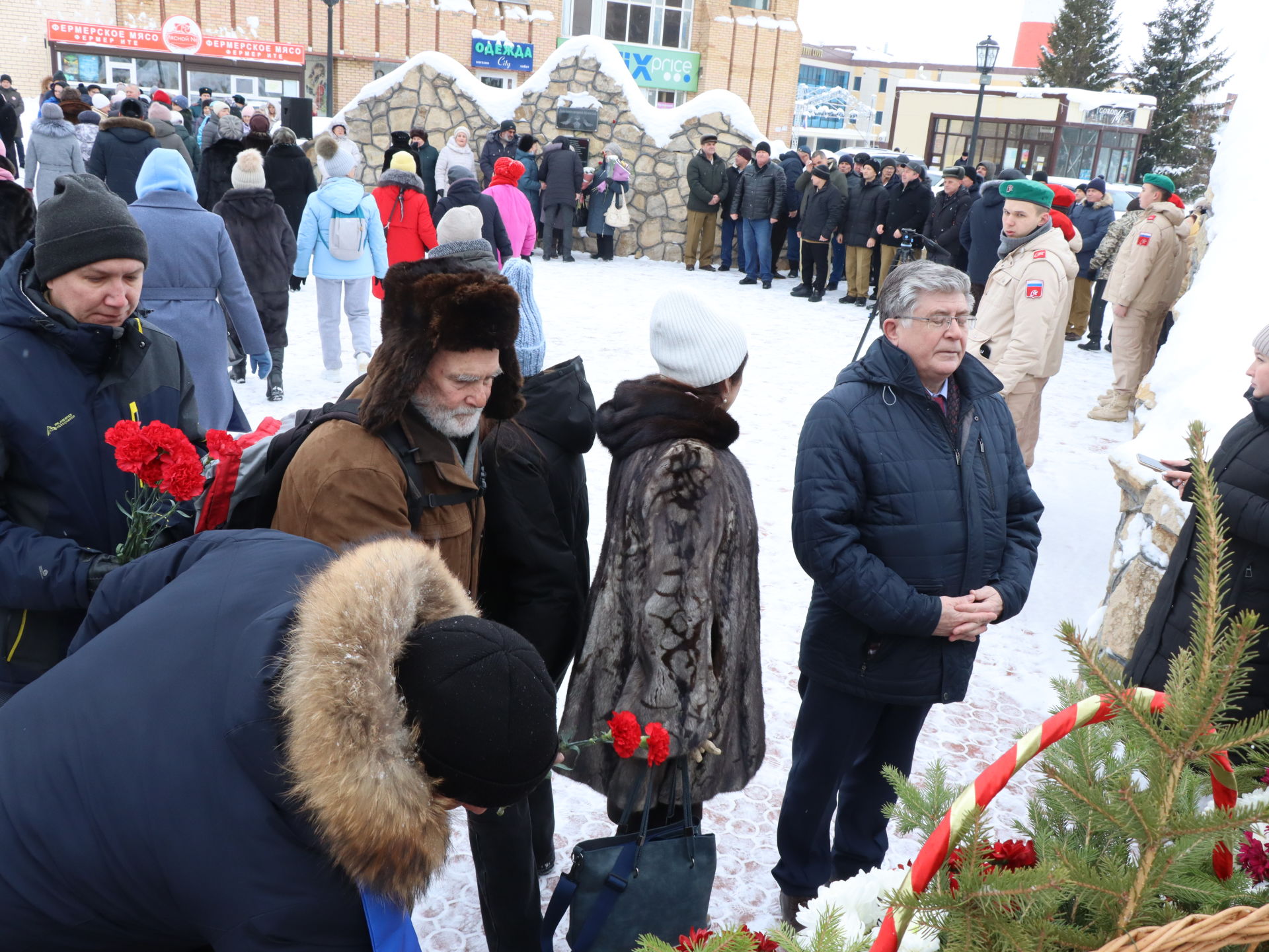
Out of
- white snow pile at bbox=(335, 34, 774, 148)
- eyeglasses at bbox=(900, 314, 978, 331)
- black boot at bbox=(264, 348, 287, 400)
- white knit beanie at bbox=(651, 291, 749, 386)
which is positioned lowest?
black boot at bbox=(264, 348, 287, 400)

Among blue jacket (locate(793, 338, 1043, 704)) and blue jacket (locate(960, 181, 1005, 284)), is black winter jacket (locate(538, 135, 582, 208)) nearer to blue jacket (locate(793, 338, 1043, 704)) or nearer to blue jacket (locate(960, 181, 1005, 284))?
blue jacket (locate(960, 181, 1005, 284))

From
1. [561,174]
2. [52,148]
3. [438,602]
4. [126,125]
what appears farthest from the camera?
[561,174]

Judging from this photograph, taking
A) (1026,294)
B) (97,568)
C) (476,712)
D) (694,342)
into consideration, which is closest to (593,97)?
(1026,294)

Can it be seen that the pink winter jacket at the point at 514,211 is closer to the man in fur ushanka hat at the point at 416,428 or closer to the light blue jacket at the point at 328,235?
the light blue jacket at the point at 328,235

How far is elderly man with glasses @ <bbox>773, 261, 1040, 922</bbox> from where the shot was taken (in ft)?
8.11

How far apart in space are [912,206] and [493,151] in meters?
5.96

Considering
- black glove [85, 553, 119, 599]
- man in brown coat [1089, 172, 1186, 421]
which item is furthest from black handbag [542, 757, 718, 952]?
man in brown coat [1089, 172, 1186, 421]

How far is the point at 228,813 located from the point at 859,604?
65.2 inches

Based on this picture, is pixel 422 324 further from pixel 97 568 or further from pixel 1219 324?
pixel 1219 324

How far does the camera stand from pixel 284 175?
9094 mm

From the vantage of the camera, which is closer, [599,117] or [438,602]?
[438,602]

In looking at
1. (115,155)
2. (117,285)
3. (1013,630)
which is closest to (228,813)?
(117,285)

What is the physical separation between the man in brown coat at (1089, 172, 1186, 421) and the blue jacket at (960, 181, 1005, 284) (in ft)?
3.22

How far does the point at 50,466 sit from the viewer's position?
2039 millimetres
